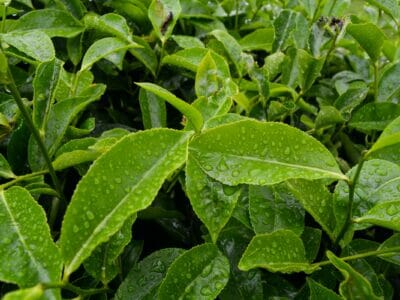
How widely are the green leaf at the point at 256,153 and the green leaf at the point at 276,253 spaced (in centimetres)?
10

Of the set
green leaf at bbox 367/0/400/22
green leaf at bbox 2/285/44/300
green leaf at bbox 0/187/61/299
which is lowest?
green leaf at bbox 0/187/61/299

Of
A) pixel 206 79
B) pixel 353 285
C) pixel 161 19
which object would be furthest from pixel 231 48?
pixel 353 285

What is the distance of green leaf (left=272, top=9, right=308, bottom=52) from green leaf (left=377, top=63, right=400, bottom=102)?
0.73ft

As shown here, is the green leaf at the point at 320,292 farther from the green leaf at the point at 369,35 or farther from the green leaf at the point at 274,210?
the green leaf at the point at 369,35

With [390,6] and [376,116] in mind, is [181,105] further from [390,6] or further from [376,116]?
[390,6]

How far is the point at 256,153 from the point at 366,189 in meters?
0.23

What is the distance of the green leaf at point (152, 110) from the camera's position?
3.51 ft

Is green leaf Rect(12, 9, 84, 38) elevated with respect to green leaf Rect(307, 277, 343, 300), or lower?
elevated

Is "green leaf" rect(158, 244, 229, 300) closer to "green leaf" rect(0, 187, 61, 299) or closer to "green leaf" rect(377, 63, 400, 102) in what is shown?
"green leaf" rect(0, 187, 61, 299)

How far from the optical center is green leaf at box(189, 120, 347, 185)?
753mm

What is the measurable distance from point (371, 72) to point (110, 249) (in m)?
0.96

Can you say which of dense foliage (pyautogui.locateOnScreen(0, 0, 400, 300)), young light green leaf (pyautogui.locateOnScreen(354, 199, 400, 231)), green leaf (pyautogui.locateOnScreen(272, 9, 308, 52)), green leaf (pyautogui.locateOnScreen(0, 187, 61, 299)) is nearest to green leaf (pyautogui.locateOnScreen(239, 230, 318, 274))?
dense foliage (pyautogui.locateOnScreen(0, 0, 400, 300))

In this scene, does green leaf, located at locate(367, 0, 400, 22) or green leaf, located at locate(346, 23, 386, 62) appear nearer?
green leaf, located at locate(346, 23, 386, 62)

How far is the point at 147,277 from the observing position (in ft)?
2.72
